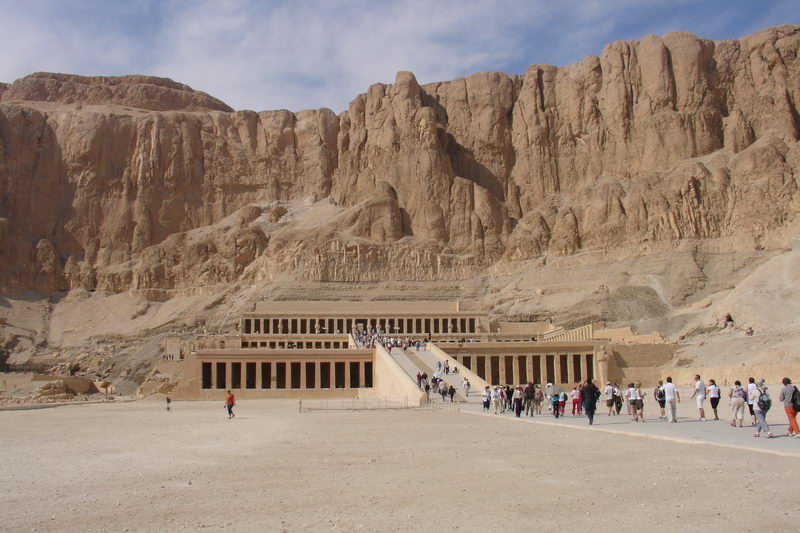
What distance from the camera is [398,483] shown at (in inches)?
550

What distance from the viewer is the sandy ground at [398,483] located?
11.0 metres

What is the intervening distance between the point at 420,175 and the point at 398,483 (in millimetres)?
107381

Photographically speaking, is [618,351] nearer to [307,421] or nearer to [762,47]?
[307,421]

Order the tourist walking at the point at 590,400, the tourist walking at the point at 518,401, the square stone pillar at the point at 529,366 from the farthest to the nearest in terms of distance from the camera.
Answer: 1. the square stone pillar at the point at 529,366
2. the tourist walking at the point at 518,401
3. the tourist walking at the point at 590,400

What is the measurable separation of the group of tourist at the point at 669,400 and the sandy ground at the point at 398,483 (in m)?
1.50

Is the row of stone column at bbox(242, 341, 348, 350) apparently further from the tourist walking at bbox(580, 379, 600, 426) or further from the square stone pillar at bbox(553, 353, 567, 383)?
the tourist walking at bbox(580, 379, 600, 426)

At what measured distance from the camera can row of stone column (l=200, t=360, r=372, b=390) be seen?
193 feet

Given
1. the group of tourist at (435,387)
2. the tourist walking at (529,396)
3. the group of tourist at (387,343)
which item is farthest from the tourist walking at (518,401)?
the group of tourist at (387,343)

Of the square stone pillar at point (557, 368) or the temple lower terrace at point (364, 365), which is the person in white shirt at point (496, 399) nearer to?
the temple lower terrace at point (364, 365)

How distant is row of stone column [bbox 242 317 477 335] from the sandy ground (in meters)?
61.9

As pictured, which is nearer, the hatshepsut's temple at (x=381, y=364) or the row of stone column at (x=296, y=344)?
the hatshepsut's temple at (x=381, y=364)

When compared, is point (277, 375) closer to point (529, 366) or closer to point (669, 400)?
point (529, 366)

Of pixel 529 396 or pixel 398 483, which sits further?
pixel 529 396

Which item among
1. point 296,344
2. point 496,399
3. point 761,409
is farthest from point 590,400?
point 296,344
